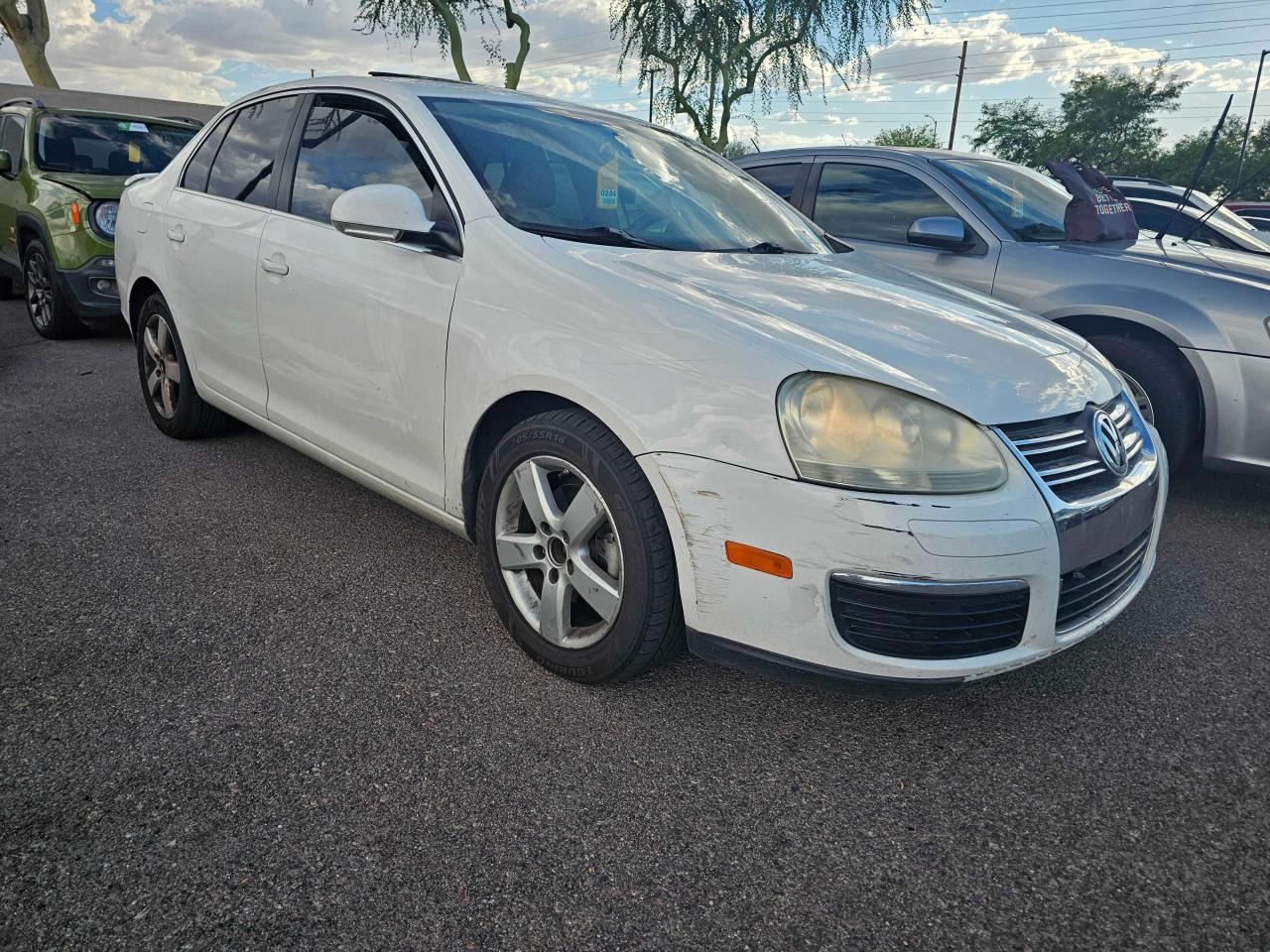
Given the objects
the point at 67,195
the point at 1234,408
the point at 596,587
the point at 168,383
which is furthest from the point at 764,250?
the point at 67,195

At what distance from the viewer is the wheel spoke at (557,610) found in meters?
2.36

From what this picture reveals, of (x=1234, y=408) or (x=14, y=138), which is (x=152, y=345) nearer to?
(x=14, y=138)

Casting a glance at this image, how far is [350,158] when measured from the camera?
120 inches

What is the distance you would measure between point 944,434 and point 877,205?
3.28m

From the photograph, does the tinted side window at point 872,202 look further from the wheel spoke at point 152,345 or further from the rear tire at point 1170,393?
the wheel spoke at point 152,345

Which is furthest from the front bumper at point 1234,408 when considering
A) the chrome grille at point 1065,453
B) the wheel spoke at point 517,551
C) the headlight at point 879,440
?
the wheel spoke at point 517,551

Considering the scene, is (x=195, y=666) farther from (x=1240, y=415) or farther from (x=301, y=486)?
(x=1240, y=415)

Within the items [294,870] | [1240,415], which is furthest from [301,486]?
[1240,415]

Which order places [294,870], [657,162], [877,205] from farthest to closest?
[877,205] → [657,162] → [294,870]

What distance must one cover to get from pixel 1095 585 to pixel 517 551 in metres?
1.47

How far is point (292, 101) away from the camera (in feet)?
11.3

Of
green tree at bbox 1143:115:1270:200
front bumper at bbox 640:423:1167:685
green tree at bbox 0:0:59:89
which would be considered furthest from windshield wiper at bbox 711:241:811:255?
green tree at bbox 1143:115:1270:200

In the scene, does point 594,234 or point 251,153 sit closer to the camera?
point 594,234

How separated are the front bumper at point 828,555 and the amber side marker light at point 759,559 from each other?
13 mm
